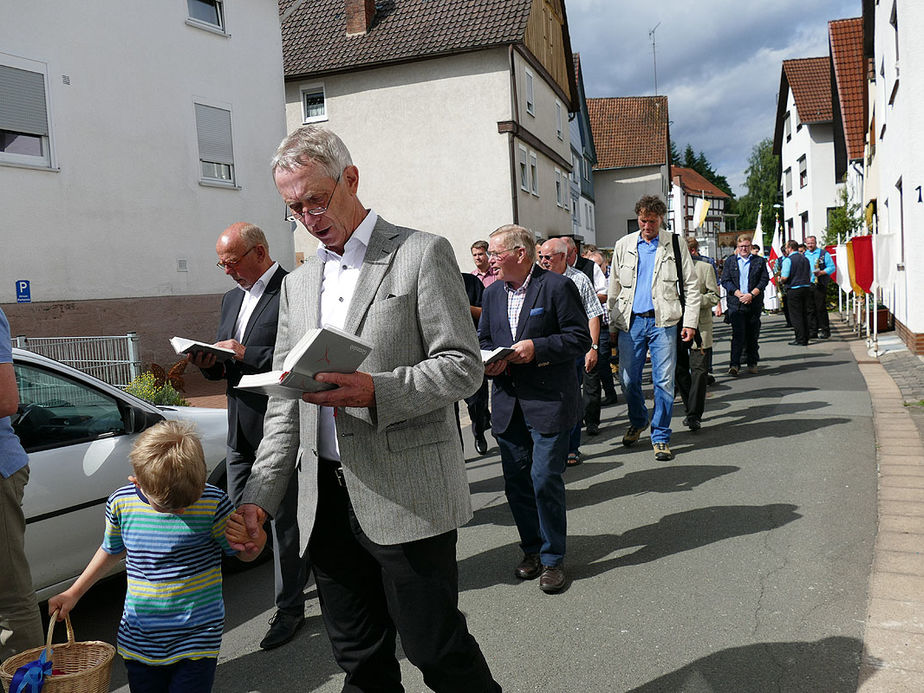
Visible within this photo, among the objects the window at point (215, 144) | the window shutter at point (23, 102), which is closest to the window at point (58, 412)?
the window shutter at point (23, 102)

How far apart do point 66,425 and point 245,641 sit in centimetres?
141

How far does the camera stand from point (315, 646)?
399 centimetres

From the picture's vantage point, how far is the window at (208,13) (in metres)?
17.0

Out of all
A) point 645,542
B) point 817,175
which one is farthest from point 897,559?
point 817,175

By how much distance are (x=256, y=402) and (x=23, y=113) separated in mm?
11903

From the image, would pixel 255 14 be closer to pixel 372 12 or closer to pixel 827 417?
pixel 372 12

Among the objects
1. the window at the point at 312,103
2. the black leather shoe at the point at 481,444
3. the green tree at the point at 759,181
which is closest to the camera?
the black leather shoe at the point at 481,444

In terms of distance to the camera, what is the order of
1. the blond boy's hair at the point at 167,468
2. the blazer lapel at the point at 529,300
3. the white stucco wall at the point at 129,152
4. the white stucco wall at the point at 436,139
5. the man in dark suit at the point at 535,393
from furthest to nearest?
1. the white stucco wall at the point at 436,139
2. the white stucco wall at the point at 129,152
3. the blazer lapel at the point at 529,300
4. the man in dark suit at the point at 535,393
5. the blond boy's hair at the point at 167,468

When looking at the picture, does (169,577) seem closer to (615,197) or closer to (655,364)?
(655,364)

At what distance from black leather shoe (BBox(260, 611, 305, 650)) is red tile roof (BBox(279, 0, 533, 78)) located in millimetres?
22716

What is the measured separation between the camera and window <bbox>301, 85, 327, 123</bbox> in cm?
2680

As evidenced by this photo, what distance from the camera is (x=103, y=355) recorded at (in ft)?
39.1

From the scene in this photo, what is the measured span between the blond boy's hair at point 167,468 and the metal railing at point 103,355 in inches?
374

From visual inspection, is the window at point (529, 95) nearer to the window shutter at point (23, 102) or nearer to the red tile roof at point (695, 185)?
the window shutter at point (23, 102)
